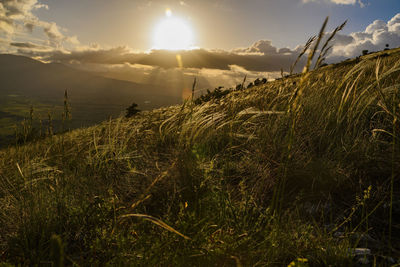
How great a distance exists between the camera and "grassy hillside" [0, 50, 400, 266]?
1429 mm

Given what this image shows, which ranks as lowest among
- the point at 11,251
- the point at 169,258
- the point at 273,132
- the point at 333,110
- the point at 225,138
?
the point at 11,251

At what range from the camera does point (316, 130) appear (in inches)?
121

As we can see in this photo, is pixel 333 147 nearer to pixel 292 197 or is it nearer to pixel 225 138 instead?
pixel 292 197

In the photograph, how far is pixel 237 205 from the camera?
203 cm

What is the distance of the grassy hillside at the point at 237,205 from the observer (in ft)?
4.69

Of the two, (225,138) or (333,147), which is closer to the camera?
(333,147)

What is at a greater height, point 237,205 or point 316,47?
point 316,47

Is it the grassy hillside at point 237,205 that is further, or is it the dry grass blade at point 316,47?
the grassy hillside at point 237,205

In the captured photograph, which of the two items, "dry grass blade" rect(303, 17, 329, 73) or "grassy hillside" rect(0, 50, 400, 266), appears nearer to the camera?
"dry grass blade" rect(303, 17, 329, 73)

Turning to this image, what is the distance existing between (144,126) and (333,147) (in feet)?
10.7

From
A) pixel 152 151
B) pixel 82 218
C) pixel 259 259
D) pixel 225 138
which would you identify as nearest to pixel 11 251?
pixel 82 218

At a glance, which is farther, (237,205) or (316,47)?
(237,205)

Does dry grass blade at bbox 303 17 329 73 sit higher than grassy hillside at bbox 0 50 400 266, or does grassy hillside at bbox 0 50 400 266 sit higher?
dry grass blade at bbox 303 17 329 73

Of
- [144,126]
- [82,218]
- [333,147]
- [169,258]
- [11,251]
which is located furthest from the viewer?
[144,126]
